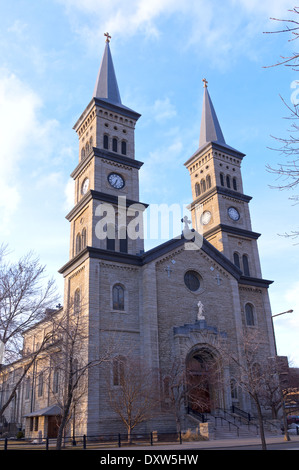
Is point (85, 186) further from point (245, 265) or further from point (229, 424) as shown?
point (229, 424)

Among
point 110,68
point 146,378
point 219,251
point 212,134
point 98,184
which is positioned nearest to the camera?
point 146,378

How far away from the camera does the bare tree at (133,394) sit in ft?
93.9

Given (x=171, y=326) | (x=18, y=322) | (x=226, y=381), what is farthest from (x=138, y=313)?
(x=18, y=322)

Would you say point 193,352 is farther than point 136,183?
No

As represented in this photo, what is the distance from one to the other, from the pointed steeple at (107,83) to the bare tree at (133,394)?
2603 centimetres

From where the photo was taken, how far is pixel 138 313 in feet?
115

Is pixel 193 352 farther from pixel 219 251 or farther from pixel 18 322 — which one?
pixel 18 322

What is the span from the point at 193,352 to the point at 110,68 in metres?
31.6

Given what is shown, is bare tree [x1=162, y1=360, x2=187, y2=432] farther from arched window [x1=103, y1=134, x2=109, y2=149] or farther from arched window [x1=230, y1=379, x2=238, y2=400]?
arched window [x1=103, y1=134, x2=109, y2=149]

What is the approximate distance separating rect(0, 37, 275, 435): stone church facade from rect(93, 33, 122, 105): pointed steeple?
14cm

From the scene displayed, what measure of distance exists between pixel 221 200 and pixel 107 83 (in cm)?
1717

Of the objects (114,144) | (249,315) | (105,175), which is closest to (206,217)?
(249,315)

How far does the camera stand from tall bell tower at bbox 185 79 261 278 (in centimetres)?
4584

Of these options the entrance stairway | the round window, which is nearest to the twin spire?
the round window
